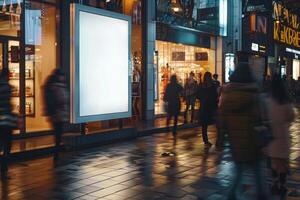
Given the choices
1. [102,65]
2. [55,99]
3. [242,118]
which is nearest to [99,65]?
[102,65]

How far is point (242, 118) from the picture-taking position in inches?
243

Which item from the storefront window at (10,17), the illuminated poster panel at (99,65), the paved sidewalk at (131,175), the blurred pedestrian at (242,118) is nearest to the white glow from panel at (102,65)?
the illuminated poster panel at (99,65)

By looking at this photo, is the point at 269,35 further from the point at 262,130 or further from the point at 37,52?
the point at 262,130

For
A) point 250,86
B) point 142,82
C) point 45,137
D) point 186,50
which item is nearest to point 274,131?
point 250,86

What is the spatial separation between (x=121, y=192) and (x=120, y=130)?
5.83 metres

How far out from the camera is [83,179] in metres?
8.35

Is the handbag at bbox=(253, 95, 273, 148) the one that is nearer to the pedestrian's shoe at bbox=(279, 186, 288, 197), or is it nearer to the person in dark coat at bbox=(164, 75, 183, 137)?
the pedestrian's shoe at bbox=(279, 186, 288, 197)

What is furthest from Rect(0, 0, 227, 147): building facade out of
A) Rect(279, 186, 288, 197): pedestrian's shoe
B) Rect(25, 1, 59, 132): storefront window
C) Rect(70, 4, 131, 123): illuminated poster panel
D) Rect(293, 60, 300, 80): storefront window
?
Rect(293, 60, 300, 80): storefront window

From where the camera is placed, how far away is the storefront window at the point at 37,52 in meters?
13.6

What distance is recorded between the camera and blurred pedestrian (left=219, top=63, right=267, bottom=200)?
6.18 m

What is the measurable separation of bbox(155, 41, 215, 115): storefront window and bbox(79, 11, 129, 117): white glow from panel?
703 centimetres

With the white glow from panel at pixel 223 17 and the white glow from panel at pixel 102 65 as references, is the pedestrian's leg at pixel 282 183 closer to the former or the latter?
the white glow from panel at pixel 102 65

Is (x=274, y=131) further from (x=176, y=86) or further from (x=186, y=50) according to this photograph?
(x=186, y=50)

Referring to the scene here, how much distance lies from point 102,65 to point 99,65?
4.5 inches
